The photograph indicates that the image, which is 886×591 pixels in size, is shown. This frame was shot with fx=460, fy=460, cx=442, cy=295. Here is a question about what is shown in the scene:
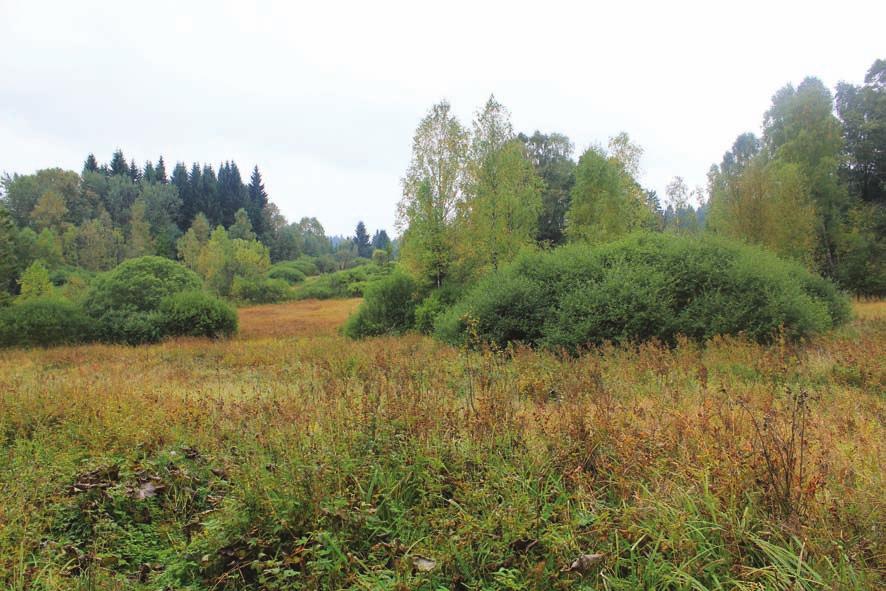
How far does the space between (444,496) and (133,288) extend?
890 inches

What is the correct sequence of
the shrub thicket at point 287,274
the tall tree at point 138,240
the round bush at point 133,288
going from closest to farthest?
the round bush at point 133,288 < the tall tree at point 138,240 < the shrub thicket at point 287,274

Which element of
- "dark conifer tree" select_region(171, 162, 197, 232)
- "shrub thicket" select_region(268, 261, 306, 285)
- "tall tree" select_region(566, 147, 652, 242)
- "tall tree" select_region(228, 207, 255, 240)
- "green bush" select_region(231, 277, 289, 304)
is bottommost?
"green bush" select_region(231, 277, 289, 304)

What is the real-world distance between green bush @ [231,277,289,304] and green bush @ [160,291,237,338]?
25.0m

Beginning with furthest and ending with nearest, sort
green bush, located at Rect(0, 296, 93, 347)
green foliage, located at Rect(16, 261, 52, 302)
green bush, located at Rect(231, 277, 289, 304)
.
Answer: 1. green bush, located at Rect(231, 277, 289, 304)
2. green foliage, located at Rect(16, 261, 52, 302)
3. green bush, located at Rect(0, 296, 93, 347)

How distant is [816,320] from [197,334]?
2257cm

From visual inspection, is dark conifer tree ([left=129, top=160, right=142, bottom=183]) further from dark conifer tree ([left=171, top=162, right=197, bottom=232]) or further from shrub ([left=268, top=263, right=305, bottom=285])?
shrub ([left=268, top=263, right=305, bottom=285])

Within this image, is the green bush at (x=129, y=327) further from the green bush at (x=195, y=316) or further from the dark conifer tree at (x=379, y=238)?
the dark conifer tree at (x=379, y=238)

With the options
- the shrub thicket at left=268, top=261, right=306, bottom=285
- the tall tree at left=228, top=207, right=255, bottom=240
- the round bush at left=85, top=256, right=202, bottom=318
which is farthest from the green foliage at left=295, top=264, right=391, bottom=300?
the round bush at left=85, top=256, right=202, bottom=318

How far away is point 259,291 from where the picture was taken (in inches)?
1849

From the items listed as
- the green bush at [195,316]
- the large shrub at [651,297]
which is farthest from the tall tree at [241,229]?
the large shrub at [651,297]

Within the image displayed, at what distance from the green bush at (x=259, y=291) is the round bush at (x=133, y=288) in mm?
24048

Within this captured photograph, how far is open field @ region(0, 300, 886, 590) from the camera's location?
2.49 meters

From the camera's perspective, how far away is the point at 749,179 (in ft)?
76.1

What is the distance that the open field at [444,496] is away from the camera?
2488 millimetres
